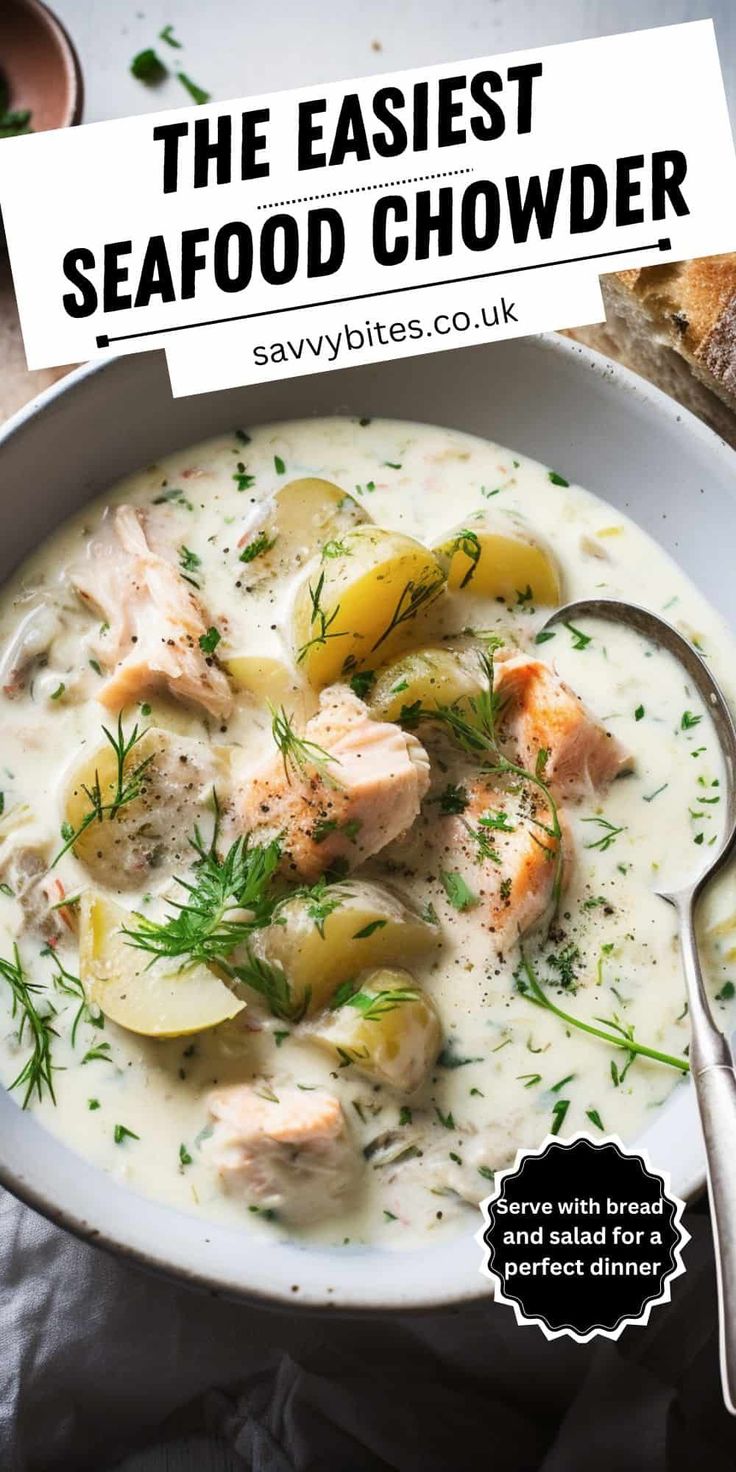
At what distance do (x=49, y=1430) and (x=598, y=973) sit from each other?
4.62ft

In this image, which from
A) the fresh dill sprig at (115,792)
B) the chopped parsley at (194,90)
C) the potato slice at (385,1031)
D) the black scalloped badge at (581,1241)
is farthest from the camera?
the chopped parsley at (194,90)

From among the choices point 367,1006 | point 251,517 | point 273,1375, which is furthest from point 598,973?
point 251,517

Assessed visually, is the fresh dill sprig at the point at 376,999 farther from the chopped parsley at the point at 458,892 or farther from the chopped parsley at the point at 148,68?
the chopped parsley at the point at 148,68

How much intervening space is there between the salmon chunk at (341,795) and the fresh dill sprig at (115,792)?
227 millimetres

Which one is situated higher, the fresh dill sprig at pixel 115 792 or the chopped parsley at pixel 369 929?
the fresh dill sprig at pixel 115 792

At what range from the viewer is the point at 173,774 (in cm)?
286

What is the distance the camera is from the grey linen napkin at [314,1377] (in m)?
2.77

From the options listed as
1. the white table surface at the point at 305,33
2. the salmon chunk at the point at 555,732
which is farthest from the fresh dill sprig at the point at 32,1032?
the white table surface at the point at 305,33

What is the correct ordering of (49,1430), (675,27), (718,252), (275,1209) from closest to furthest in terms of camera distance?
(275,1209) → (49,1430) → (718,252) → (675,27)

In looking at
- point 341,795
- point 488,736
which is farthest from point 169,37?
point 341,795

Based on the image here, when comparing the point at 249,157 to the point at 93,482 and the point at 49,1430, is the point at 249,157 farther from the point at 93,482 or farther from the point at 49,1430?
the point at 49,1430

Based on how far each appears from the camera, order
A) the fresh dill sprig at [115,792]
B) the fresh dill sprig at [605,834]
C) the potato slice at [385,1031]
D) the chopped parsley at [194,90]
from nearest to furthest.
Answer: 1. the potato slice at [385,1031]
2. the fresh dill sprig at [115,792]
3. the fresh dill sprig at [605,834]
4. the chopped parsley at [194,90]

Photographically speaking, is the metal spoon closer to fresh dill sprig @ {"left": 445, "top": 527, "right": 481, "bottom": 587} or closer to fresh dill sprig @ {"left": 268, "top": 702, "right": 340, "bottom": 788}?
fresh dill sprig @ {"left": 445, "top": 527, "right": 481, "bottom": 587}

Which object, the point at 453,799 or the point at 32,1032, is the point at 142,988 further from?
the point at 453,799
